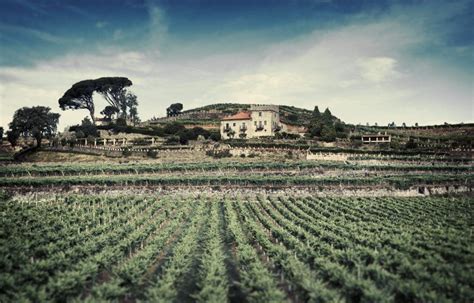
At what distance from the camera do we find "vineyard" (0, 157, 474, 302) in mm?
14398

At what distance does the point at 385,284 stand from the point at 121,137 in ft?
251

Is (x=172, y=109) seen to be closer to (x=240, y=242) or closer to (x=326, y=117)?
(x=326, y=117)

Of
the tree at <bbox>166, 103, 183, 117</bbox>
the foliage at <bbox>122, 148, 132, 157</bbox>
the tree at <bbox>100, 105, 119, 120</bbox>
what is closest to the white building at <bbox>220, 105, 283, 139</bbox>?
the foliage at <bbox>122, 148, 132, 157</bbox>

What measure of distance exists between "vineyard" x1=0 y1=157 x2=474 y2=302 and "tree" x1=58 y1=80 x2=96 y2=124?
5150 cm

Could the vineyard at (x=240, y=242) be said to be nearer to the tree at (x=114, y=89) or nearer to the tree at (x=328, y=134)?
the tree at (x=328, y=134)

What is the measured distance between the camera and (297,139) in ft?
260

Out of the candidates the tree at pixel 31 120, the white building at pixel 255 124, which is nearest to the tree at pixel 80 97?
the tree at pixel 31 120

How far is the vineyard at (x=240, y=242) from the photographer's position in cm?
1440

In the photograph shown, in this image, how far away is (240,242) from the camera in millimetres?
21453

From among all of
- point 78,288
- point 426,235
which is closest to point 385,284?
point 426,235

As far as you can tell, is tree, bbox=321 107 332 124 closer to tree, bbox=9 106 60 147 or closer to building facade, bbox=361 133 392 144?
building facade, bbox=361 133 392 144

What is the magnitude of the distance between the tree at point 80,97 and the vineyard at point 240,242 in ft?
169

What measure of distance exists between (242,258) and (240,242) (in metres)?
3.13

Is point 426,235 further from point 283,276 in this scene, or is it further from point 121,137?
point 121,137
